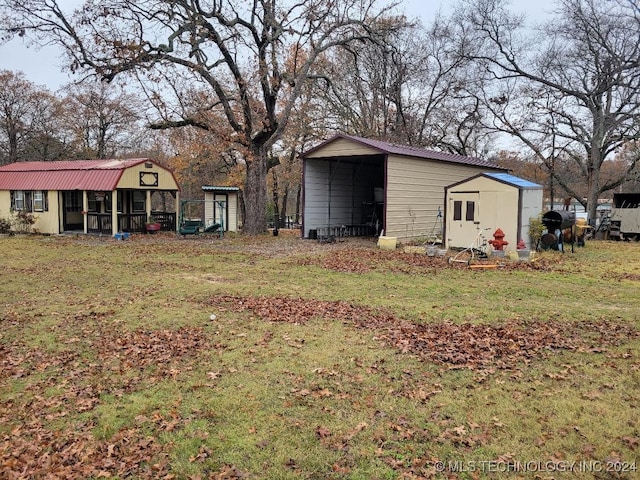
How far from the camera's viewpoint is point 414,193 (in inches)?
→ 735

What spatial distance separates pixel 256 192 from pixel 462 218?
364 inches

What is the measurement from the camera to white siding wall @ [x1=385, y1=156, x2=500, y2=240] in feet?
57.6

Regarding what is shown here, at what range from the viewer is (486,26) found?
2627 cm

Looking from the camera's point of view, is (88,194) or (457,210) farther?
(88,194)

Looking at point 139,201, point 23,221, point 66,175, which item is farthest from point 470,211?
point 23,221

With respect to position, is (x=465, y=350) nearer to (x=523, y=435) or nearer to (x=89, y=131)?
(x=523, y=435)

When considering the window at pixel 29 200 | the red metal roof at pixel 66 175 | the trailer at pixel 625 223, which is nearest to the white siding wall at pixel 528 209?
the trailer at pixel 625 223

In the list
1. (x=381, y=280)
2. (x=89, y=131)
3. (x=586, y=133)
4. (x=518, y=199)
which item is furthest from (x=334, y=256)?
(x=89, y=131)

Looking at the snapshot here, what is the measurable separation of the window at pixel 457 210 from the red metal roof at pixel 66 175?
44.6ft

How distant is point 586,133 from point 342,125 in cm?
1362

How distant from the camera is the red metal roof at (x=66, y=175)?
20.2 meters

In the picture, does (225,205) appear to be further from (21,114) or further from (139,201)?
(21,114)

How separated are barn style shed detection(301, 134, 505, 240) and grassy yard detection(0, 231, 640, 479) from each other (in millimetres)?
8270

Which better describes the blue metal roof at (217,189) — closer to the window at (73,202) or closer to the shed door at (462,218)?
the window at (73,202)
